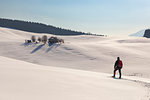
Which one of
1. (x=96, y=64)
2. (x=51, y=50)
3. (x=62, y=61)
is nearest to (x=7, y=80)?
(x=96, y=64)

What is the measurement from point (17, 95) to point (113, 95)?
2.85 meters

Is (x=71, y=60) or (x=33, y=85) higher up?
(x=33, y=85)

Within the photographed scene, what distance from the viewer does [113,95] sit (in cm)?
538

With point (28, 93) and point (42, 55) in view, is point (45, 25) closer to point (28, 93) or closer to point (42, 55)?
point (42, 55)

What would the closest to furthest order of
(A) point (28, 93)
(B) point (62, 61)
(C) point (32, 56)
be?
(A) point (28, 93) < (B) point (62, 61) < (C) point (32, 56)

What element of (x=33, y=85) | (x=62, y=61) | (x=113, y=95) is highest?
(x=33, y=85)

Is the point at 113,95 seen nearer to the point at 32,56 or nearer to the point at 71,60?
the point at 71,60

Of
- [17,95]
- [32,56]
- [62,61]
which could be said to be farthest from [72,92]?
[32,56]

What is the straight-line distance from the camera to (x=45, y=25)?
14725 centimetres

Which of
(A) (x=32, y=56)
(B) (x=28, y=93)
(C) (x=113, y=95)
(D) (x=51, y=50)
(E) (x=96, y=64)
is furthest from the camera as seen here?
(D) (x=51, y=50)

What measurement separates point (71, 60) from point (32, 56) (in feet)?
22.0

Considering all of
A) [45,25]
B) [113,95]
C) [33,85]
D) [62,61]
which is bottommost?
[62,61]

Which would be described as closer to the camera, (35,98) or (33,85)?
(35,98)

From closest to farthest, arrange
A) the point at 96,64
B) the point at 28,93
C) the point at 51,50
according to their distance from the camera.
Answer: the point at 28,93 < the point at 96,64 < the point at 51,50
